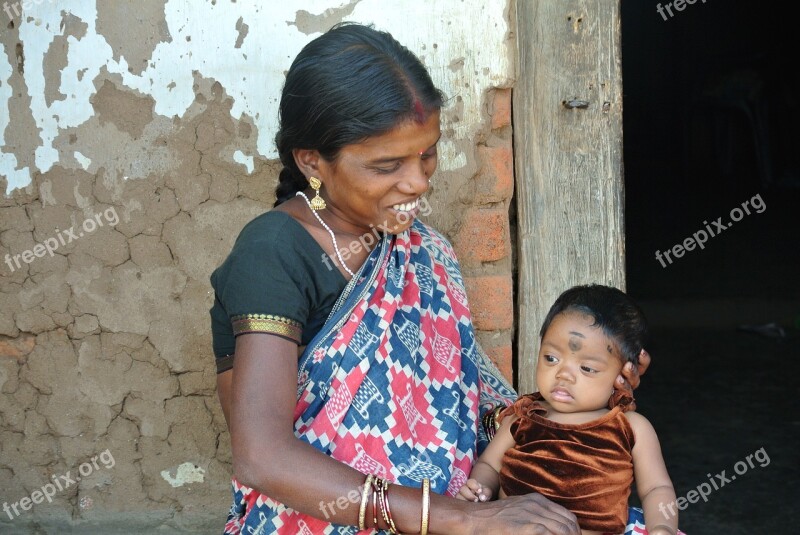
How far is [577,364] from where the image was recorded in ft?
6.82

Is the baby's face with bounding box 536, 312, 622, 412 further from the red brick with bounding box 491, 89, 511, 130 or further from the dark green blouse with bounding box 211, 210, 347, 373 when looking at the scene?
the red brick with bounding box 491, 89, 511, 130

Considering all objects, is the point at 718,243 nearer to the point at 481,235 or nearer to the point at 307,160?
the point at 481,235

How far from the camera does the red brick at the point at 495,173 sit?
2.86m

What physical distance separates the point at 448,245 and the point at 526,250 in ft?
1.43

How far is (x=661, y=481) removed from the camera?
2.07 m

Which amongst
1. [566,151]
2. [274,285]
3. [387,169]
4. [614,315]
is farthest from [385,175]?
[566,151]

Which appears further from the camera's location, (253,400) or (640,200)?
(640,200)

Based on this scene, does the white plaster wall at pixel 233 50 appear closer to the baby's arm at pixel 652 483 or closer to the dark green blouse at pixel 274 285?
the dark green blouse at pixel 274 285

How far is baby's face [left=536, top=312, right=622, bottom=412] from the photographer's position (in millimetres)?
2064

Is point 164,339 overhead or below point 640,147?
below

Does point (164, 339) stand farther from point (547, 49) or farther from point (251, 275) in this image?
point (547, 49)

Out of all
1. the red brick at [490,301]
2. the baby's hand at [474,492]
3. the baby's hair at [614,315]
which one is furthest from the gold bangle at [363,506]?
the red brick at [490,301]

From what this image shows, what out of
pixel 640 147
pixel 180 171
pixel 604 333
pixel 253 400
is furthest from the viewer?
pixel 640 147

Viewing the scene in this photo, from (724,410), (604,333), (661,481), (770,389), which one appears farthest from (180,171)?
(770,389)
